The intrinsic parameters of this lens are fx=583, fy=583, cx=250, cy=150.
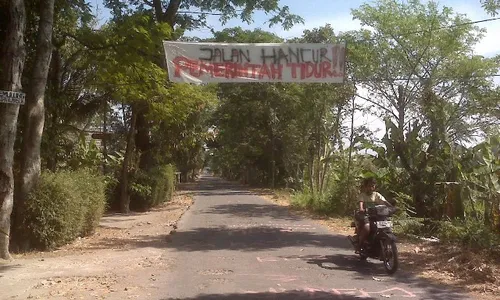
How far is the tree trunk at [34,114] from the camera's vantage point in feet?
37.8

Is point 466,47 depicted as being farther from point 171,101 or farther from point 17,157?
point 17,157

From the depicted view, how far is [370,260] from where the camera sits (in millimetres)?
10992

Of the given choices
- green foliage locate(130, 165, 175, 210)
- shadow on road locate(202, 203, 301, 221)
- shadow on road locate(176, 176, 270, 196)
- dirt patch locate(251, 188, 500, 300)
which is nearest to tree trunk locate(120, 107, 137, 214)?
green foliage locate(130, 165, 175, 210)

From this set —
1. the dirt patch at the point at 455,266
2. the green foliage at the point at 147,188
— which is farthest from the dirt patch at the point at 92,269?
the green foliage at the point at 147,188

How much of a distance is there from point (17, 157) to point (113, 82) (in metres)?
3.46

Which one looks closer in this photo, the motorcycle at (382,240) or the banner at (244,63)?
the motorcycle at (382,240)

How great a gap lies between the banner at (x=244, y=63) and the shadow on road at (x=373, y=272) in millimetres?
3378

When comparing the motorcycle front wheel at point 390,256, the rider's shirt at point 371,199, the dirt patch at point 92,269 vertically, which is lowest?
the dirt patch at point 92,269

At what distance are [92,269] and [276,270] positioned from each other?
316cm

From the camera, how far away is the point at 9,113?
34.3 feet

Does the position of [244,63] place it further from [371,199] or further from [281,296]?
[281,296]

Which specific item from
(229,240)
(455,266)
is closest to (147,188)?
(229,240)

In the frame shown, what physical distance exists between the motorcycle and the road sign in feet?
20.7

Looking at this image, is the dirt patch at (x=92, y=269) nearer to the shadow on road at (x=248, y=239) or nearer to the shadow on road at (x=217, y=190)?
the shadow on road at (x=248, y=239)
